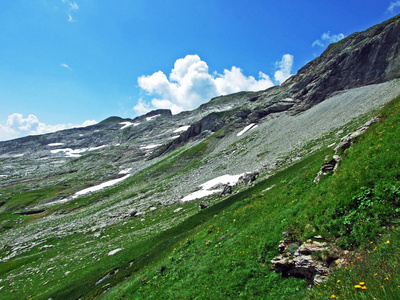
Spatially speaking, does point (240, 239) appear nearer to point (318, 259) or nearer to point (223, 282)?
point (223, 282)

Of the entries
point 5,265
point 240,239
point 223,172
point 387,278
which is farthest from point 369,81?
point 5,265

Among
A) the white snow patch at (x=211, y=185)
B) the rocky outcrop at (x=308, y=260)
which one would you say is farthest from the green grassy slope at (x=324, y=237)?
the white snow patch at (x=211, y=185)

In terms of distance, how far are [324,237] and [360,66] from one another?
101 meters

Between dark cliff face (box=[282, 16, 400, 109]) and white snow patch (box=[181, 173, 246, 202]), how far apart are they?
5671cm

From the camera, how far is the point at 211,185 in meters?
56.8

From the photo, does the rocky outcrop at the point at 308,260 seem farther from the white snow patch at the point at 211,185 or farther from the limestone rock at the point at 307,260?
the white snow patch at the point at 211,185

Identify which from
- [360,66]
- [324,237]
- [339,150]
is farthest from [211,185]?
[360,66]

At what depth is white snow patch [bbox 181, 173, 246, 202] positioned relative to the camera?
5256 cm

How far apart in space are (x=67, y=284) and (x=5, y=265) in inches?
1180

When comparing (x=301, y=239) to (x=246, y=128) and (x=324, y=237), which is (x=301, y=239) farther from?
(x=246, y=128)

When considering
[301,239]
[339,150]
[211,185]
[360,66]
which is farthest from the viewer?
[360,66]

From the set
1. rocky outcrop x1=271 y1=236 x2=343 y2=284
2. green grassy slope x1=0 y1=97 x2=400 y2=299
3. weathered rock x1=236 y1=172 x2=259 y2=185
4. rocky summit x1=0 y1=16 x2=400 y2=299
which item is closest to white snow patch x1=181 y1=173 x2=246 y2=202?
rocky summit x1=0 y1=16 x2=400 y2=299

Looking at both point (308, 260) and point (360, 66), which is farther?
point (360, 66)

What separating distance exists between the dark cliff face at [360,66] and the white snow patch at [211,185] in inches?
2233
